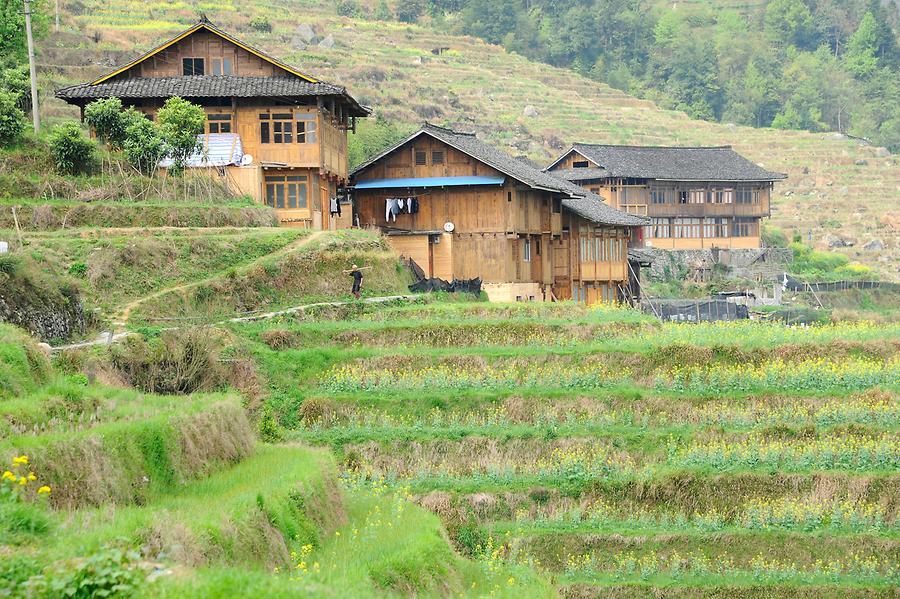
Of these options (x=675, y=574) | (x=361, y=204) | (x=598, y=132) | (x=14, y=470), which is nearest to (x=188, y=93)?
(x=361, y=204)

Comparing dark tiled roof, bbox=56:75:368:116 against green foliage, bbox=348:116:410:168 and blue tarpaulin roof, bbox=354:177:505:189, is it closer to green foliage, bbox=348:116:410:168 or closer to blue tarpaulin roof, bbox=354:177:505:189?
blue tarpaulin roof, bbox=354:177:505:189

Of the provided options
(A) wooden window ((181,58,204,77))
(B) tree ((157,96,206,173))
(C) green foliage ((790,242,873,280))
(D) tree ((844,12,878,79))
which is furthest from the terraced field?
(D) tree ((844,12,878,79))

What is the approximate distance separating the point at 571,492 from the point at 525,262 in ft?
76.8

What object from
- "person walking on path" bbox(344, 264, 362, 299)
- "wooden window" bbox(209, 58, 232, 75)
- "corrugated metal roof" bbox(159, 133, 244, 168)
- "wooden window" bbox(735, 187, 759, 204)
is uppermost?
"wooden window" bbox(209, 58, 232, 75)

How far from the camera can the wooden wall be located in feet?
151

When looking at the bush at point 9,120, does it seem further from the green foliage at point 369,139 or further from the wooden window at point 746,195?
the wooden window at point 746,195

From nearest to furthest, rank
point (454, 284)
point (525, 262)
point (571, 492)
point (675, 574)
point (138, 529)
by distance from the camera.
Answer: point (138, 529) < point (675, 574) < point (571, 492) < point (454, 284) < point (525, 262)

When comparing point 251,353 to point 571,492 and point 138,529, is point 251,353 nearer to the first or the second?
point 571,492

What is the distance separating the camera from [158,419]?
1794 centimetres

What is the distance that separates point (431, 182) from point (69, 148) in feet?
44.5

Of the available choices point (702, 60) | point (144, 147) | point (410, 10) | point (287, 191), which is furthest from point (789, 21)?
point (144, 147)

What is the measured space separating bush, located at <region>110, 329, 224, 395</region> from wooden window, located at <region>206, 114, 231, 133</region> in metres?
16.4

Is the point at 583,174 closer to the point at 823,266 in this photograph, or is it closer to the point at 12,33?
the point at 823,266

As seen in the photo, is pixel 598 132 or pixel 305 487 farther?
pixel 598 132
